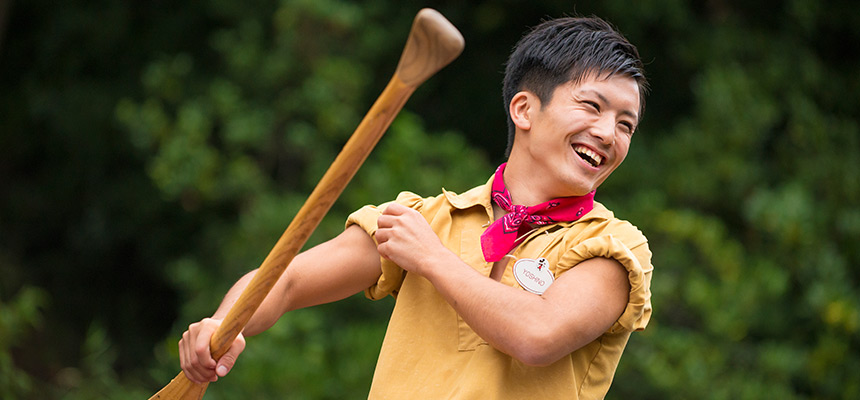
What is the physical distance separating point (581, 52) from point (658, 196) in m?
3.77

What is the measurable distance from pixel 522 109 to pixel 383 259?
419 millimetres

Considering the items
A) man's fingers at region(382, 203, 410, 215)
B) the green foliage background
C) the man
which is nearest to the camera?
the man

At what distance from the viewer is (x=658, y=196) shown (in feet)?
17.9

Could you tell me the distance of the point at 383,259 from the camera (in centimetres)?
183

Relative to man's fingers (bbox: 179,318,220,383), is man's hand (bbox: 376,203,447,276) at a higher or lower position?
higher

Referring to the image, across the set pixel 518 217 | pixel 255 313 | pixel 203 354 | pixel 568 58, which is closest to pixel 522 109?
pixel 568 58

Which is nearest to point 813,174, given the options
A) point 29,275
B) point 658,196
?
point 658,196

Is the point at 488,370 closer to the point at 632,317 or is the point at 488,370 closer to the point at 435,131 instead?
the point at 632,317

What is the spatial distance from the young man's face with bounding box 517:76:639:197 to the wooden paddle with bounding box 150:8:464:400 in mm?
336

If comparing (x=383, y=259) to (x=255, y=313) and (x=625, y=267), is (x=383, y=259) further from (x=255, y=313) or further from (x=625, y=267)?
(x=625, y=267)

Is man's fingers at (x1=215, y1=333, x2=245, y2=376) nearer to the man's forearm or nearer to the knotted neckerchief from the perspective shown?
the man's forearm

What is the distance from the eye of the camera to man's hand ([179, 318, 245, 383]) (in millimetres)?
1760

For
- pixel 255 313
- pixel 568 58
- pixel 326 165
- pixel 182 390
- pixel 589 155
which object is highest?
pixel 568 58

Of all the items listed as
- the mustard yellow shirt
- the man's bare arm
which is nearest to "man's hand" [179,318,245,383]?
the mustard yellow shirt
